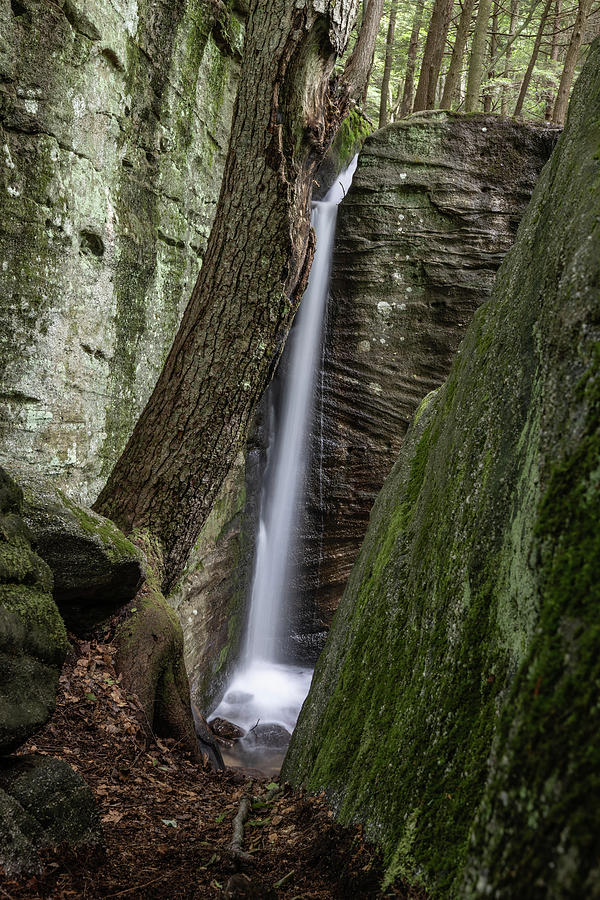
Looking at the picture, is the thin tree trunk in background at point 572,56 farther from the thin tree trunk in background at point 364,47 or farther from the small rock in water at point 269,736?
the small rock in water at point 269,736

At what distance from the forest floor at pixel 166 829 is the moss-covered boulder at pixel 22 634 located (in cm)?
41

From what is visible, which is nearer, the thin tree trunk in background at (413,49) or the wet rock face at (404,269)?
the wet rock face at (404,269)

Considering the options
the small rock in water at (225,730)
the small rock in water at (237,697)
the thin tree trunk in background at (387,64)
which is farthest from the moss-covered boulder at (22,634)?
the thin tree trunk in background at (387,64)

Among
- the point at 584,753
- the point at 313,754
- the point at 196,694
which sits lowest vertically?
the point at 196,694

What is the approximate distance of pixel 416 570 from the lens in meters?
2.37

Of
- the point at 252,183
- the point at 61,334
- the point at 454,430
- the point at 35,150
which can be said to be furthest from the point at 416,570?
the point at 35,150

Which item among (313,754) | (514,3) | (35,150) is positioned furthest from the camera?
(514,3)

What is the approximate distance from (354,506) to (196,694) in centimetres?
337

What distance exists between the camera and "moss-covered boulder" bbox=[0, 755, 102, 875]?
189 centimetres

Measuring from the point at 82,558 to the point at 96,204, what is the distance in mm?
3684

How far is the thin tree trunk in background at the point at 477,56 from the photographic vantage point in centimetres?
1003

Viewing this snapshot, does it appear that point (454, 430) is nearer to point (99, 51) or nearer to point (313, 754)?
point (313, 754)

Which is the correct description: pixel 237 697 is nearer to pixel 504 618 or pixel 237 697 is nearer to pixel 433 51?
pixel 504 618

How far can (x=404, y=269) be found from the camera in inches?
342
